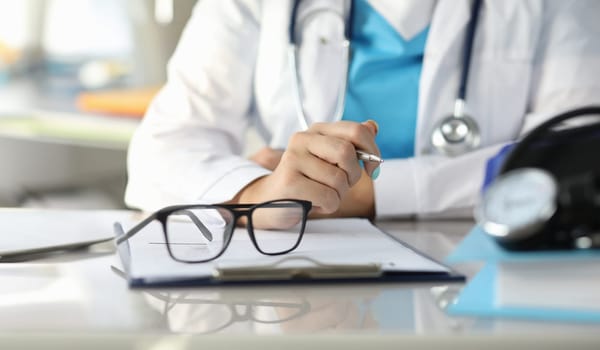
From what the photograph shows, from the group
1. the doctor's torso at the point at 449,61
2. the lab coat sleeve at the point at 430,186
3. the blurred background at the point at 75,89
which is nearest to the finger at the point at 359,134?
the lab coat sleeve at the point at 430,186

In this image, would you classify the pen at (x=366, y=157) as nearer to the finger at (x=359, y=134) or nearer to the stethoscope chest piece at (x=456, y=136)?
the finger at (x=359, y=134)

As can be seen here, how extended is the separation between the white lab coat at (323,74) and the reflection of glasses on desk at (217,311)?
1.83ft

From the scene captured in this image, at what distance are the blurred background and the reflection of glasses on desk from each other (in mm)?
1820

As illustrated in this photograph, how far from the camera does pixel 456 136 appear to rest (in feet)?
3.64

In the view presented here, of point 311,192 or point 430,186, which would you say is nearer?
point 311,192

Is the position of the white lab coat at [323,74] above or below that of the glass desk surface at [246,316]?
above

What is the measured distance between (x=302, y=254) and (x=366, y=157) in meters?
0.14

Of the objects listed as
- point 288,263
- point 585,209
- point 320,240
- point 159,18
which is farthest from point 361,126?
point 159,18

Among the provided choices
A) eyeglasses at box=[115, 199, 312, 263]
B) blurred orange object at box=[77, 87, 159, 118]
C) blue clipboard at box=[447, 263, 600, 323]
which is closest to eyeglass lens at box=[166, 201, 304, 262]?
eyeglasses at box=[115, 199, 312, 263]

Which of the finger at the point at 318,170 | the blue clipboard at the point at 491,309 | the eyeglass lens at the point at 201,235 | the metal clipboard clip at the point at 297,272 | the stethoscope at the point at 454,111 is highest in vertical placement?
the stethoscope at the point at 454,111

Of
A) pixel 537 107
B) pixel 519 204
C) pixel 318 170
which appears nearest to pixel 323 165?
pixel 318 170

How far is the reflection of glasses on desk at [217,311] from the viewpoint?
478mm

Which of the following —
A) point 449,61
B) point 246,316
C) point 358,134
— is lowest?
point 246,316

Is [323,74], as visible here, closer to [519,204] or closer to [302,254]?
[302,254]
